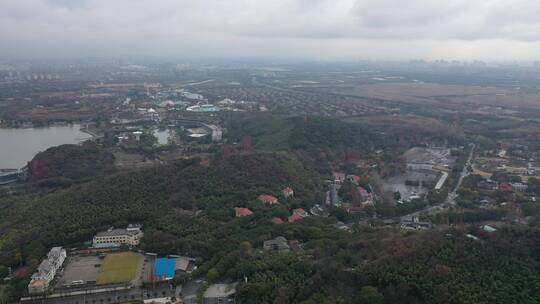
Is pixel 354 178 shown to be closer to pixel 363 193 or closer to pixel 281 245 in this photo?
pixel 363 193

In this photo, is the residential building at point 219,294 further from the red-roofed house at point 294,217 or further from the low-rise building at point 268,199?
the low-rise building at point 268,199

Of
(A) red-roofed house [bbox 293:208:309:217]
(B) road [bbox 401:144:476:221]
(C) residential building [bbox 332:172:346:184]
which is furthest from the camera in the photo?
(C) residential building [bbox 332:172:346:184]

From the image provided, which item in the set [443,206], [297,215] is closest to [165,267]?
[297,215]

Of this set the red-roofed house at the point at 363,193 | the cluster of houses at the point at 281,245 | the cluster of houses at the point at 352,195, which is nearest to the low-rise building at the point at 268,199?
the cluster of houses at the point at 352,195

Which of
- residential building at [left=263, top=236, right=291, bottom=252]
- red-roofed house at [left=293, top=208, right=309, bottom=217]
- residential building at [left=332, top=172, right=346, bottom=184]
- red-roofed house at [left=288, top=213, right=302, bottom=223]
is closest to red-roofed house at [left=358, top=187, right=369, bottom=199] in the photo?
residential building at [left=332, top=172, right=346, bottom=184]

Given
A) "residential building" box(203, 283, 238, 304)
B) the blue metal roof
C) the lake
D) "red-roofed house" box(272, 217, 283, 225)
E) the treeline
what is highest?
"red-roofed house" box(272, 217, 283, 225)

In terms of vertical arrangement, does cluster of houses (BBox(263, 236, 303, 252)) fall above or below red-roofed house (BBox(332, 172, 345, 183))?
above

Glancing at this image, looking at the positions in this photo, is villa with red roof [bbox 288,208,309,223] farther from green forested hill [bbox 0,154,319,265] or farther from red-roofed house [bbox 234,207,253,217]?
red-roofed house [bbox 234,207,253,217]

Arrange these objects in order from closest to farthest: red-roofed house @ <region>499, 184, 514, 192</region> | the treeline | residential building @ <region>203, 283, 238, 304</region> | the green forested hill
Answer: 1. residential building @ <region>203, 283, 238, 304</region>
2. the green forested hill
3. red-roofed house @ <region>499, 184, 514, 192</region>
4. the treeline
